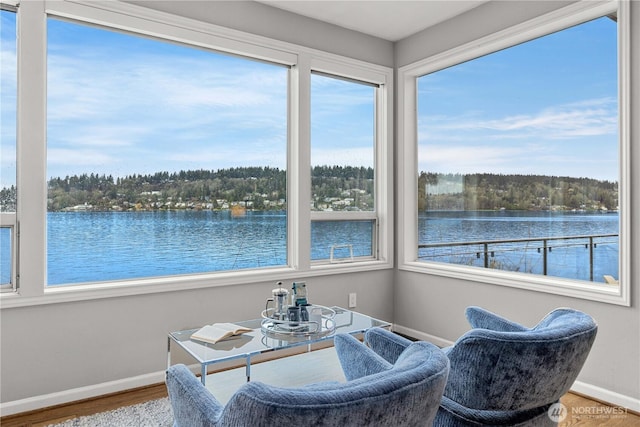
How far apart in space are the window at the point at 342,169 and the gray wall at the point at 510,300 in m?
0.53

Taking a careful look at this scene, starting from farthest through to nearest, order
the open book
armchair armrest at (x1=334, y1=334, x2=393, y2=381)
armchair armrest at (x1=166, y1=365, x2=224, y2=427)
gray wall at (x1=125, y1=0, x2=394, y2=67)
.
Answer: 1. gray wall at (x1=125, y1=0, x2=394, y2=67)
2. the open book
3. armchair armrest at (x1=334, y1=334, x2=393, y2=381)
4. armchair armrest at (x1=166, y1=365, x2=224, y2=427)

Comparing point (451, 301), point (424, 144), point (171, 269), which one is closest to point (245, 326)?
point (171, 269)

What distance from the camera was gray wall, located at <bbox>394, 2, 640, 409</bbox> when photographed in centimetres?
252

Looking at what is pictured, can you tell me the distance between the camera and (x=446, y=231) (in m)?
3.82

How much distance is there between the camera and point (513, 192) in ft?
10.8

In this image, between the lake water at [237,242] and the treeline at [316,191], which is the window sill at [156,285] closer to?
the lake water at [237,242]

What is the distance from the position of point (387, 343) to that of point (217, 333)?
2.96 ft

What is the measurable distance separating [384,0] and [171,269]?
8.06 feet

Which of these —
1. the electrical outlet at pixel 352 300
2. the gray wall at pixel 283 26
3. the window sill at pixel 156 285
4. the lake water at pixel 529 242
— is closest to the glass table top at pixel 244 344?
the window sill at pixel 156 285

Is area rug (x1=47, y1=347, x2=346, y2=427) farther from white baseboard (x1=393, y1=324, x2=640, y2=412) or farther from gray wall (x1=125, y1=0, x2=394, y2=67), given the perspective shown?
gray wall (x1=125, y1=0, x2=394, y2=67)

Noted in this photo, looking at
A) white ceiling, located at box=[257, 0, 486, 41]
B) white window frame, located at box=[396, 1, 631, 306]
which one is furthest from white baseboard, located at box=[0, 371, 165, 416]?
white ceiling, located at box=[257, 0, 486, 41]

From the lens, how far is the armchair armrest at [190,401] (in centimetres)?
119

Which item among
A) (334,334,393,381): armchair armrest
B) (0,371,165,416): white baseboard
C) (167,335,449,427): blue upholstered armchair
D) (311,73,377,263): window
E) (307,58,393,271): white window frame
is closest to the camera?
(167,335,449,427): blue upholstered armchair

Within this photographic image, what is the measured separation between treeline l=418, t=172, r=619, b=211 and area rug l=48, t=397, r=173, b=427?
104 inches
